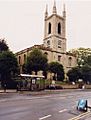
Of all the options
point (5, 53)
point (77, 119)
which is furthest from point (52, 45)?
point (77, 119)

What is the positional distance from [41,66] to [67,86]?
8621 millimetres

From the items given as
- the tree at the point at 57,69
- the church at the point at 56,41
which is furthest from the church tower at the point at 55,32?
the tree at the point at 57,69

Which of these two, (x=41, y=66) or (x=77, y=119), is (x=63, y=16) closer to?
(x=41, y=66)

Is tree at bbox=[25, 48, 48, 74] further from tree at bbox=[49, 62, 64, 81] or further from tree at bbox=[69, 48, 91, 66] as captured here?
tree at bbox=[69, 48, 91, 66]

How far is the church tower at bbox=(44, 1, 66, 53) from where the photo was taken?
102 meters

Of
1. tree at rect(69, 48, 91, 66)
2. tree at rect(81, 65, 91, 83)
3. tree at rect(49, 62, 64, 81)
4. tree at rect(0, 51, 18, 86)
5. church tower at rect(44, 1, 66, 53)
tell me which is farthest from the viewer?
tree at rect(69, 48, 91, 66)

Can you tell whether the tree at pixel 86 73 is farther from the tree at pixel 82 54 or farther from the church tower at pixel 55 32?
the tree at pixel 82 54

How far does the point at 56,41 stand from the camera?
102 meters

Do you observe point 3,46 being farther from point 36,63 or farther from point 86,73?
point 86,73

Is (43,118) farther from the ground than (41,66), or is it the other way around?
(41,66)

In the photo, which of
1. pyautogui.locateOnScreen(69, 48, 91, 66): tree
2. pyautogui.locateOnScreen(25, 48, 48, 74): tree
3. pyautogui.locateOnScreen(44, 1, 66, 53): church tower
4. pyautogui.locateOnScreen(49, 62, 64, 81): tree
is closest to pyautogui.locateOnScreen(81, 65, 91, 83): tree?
pyautogui.locateOnScreen(49, 62, 64, 81): tree

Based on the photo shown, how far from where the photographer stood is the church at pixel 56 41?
9846 centimetres

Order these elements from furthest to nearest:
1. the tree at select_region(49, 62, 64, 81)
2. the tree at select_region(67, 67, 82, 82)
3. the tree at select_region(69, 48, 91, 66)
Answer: the tree at select_region(69, 48, 91, 66) < the tree at select_region(67, 67, 82, 82) < the tree at select_region(49, 62, 64, 81)

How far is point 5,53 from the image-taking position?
6512 cm
